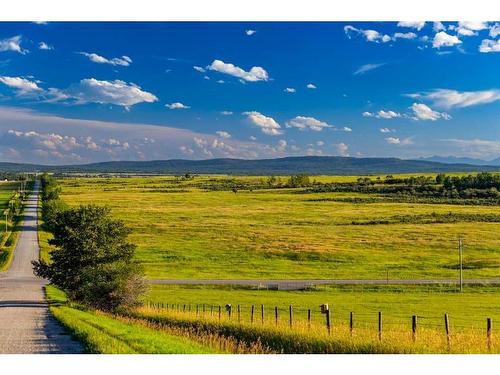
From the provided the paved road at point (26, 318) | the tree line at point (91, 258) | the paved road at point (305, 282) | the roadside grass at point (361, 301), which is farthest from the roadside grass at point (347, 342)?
the paved road at point (305, 282)

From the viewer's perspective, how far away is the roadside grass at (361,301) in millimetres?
39094

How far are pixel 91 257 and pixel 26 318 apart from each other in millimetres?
9324

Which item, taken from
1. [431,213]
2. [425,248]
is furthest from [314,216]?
[425,248]

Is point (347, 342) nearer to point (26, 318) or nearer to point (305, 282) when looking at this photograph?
point (26, 318)

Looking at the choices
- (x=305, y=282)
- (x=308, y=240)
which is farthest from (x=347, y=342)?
(x=308, y=240)

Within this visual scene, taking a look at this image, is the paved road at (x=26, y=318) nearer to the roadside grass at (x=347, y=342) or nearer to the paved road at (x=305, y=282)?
the roadside grass at (x=347, y=342)

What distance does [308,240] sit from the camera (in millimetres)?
90500

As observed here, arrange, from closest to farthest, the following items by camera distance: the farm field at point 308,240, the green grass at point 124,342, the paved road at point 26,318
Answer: the green grass at point 124,342 < the paved road at point 26,318 < the farm field at point 308,240

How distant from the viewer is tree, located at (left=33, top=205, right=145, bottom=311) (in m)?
35.6

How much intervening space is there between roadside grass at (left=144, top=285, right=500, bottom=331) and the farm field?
9.01 metres

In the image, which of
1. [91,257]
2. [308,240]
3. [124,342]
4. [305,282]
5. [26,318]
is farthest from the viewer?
[308,240]

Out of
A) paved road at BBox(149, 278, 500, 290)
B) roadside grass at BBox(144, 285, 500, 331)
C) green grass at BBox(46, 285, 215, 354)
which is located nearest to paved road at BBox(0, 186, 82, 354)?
green grass at BBox(46, 285, 215, 354)

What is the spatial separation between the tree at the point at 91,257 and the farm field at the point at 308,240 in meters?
23.6

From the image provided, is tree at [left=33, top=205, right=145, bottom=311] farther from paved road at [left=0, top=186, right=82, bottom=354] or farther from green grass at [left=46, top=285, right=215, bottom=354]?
green grass at [left=46, top=285, right=215, bottom=354]
